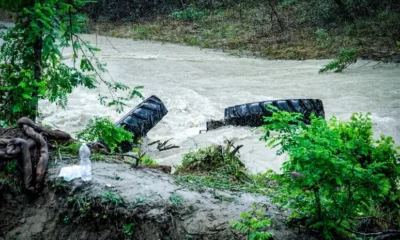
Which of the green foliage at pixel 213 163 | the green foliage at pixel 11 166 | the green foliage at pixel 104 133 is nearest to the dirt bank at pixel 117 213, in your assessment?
the green foliage at pixel 11 166

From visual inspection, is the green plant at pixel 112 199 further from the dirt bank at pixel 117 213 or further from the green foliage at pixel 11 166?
the green foliage at pixel 11 166

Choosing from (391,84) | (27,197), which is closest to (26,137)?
(27,197)

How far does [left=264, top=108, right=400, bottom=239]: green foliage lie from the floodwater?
326cm

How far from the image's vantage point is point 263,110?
9023 millimetres

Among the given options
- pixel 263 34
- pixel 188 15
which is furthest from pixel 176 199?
pixel 188 15

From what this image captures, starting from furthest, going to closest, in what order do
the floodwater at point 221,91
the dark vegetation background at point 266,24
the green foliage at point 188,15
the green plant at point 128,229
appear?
the green foliage at point 188,15 → the dark vegetation background at point 266,24 → the floodwater at point 221,91 → the green plant at point 128,229

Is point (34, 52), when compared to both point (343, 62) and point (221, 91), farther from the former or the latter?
point (343, 62)

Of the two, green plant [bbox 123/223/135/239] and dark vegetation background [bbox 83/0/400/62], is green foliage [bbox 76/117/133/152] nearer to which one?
green plant [bbox 123/223/135/239]

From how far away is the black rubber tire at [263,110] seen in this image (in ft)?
29.2

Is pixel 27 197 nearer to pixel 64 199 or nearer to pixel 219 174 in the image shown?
pixel 64 199

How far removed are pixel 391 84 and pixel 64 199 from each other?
1080 centimetres

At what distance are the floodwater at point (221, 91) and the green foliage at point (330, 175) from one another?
326cm

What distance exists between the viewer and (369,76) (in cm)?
1280

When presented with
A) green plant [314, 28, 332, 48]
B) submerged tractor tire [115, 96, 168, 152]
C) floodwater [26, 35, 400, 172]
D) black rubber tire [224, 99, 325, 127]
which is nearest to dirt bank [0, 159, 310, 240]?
floodwater [26, 35, 400, 172]
